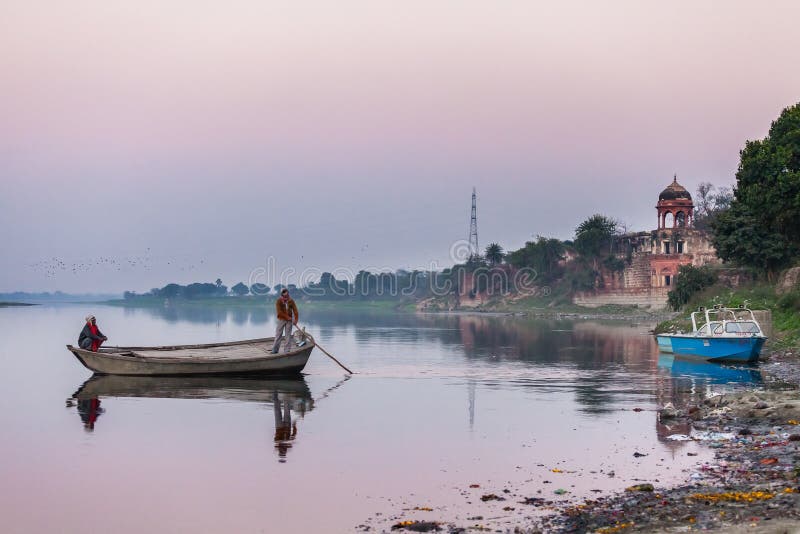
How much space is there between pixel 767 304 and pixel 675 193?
6910 centimetres

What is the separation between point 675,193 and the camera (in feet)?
363

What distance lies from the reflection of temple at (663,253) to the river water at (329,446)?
254 ft

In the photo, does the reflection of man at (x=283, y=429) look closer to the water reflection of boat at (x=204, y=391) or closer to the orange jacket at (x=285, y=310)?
the water reflection of boat at (x=204, y=391)

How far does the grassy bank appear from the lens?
39.3 m

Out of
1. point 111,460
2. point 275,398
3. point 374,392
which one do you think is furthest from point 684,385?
point 111,460

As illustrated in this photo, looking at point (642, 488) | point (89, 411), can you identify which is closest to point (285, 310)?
point (89, 411)

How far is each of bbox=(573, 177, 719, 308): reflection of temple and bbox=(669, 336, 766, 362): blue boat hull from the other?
72.6 m

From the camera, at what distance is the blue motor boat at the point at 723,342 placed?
33.3m

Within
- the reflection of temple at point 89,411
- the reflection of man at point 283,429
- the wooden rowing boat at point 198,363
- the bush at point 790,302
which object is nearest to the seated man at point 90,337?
the wooden rowing boat at point 198,363

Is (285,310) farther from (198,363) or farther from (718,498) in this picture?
(718,498)

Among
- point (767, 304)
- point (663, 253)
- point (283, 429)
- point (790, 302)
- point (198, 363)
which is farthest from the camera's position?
point (663, 253)

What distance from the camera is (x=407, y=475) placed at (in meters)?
15.5

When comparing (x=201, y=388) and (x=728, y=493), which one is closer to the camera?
(x=728, y=493)

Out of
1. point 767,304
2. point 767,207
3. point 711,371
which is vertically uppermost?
point 767,207
